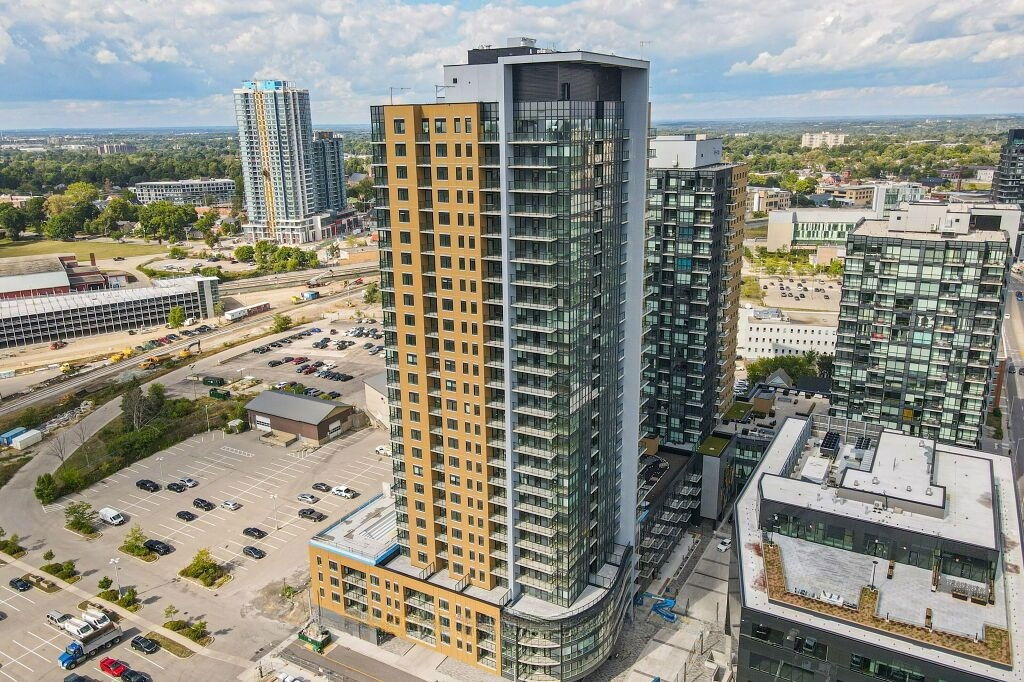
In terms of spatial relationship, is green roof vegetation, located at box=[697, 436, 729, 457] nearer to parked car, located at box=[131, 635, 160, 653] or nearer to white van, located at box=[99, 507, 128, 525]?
parked car, located at box=[131, 635, 160, 653]

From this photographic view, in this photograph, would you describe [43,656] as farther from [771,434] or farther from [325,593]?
[771,434]

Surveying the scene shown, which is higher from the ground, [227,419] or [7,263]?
[7,263]

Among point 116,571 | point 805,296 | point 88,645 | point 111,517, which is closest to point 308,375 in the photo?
point 111,517

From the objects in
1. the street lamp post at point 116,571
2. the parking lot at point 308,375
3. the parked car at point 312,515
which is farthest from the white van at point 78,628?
the parking lot at point 308,375

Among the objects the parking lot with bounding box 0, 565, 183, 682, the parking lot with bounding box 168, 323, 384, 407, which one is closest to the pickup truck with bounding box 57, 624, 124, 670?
the parking lot with bounding box 0, 565, 183, 682

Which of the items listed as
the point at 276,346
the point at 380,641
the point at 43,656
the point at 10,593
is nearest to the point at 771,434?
the point at 380,641

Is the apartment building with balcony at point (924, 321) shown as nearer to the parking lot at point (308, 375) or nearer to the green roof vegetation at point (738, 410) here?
the green roof vegetation at point (738, 410)
